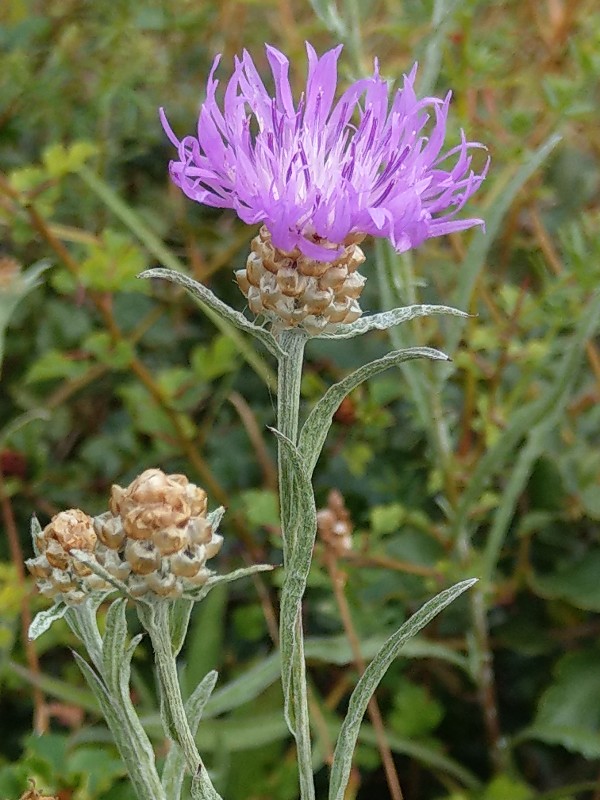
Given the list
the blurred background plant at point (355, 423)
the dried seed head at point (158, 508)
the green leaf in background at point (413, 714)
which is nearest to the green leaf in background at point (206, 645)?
the blurred background plant at point (355, 423)

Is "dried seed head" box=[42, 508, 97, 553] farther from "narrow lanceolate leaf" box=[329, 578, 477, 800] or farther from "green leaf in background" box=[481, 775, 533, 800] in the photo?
"green leaf in background" box=[481, 775, 533, 800]

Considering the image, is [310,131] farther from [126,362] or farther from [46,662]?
[46,662]

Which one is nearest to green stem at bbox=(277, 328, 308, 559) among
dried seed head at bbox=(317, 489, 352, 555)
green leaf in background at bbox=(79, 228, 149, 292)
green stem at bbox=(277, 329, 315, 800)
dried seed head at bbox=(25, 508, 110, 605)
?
green stem at bbox=(277, 329, 315, 800)

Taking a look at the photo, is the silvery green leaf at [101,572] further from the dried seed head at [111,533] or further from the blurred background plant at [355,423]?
the blurred background plant at [355,423]

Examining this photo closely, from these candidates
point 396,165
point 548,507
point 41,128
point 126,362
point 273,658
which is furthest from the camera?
point 41,128

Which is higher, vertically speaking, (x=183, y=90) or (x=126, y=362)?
(x=183, y=90)

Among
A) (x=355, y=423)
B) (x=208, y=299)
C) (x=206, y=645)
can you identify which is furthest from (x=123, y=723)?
(x=355, y=423)

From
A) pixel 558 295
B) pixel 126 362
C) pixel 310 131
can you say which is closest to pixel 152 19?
pixel 126 362
